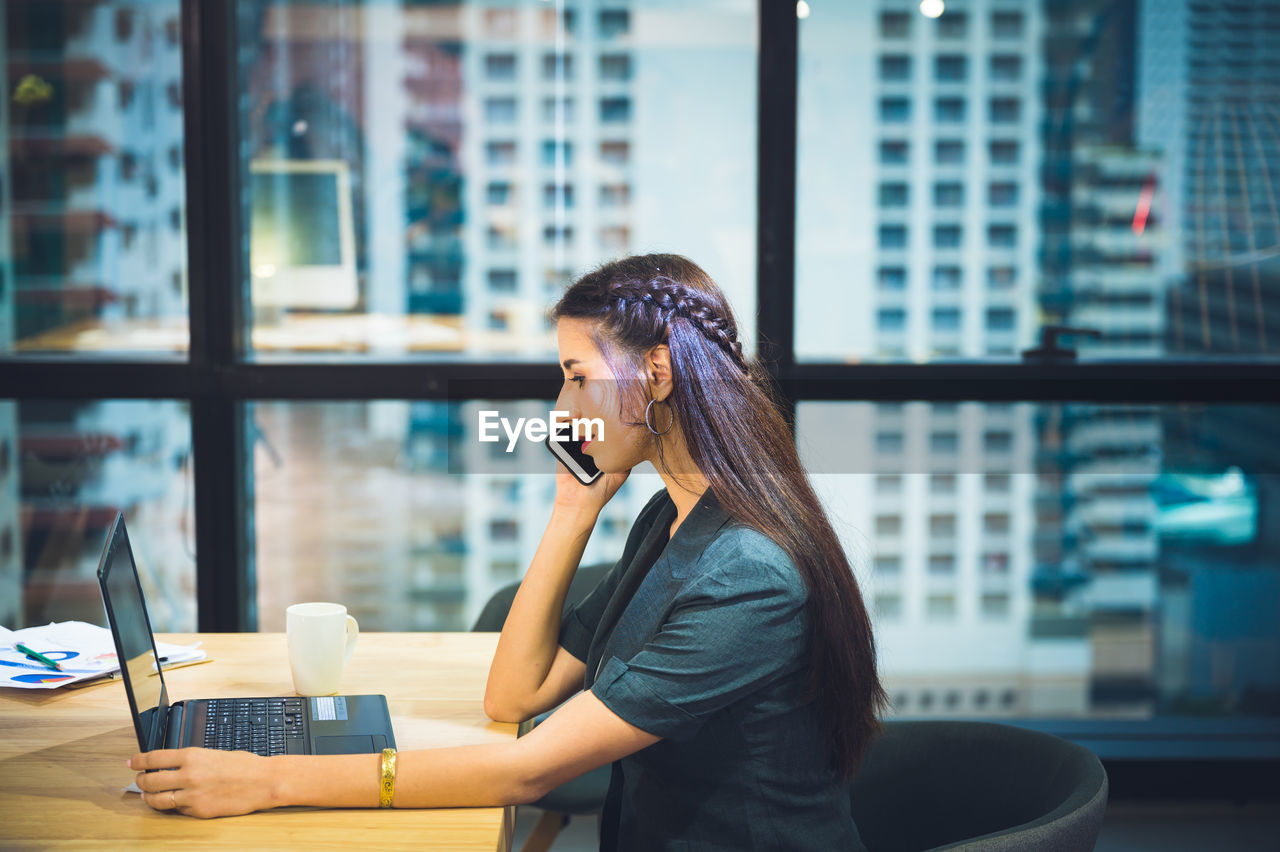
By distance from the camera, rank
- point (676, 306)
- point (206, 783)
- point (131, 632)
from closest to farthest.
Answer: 1. point (206, 783)
2. point (131, 632)
3. point (676, 306)

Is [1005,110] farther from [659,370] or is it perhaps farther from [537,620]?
[537,620]

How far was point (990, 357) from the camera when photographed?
2.77 meters

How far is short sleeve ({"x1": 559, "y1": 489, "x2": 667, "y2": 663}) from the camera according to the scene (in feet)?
5.01

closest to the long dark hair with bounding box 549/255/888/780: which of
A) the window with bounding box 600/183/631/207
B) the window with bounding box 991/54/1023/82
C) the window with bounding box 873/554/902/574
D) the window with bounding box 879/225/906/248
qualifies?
the window with bounding box 600/183/631/207

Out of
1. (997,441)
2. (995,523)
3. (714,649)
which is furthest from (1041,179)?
(714,649)

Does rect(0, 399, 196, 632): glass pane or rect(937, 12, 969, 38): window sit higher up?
rect(937, 12, 969, 38): window

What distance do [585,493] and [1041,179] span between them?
1.81 meters

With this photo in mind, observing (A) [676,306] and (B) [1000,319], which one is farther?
(B) [1000,319]

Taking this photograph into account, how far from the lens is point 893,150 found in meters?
2.73

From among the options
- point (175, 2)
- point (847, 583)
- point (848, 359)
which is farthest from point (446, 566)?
point (847, 583)

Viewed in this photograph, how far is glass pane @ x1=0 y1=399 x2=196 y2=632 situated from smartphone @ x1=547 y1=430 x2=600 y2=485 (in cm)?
163

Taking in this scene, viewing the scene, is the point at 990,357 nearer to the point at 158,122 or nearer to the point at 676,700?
the point at 676,700

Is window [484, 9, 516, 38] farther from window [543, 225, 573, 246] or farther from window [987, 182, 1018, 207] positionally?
window [987, 182, 1018, 207]

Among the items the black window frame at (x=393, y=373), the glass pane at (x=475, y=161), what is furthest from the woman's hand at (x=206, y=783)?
the glass pane at (x=475, y=161)
